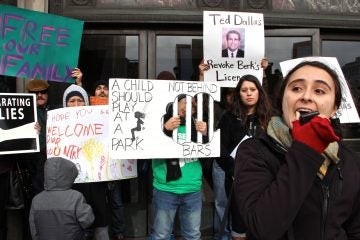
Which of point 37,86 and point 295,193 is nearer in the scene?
point 295,193

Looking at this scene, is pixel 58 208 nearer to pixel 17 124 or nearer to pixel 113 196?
pixel 17 124

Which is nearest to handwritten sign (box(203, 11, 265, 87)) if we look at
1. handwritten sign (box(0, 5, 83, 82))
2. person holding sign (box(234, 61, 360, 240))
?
handwritten sign (box(0, 5, 83, 82))

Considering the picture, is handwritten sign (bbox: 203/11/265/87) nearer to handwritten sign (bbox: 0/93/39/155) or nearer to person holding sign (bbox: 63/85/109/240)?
person holding sign (bbox: 63/85/109/240)

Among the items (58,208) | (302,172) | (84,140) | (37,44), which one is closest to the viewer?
(302,172)

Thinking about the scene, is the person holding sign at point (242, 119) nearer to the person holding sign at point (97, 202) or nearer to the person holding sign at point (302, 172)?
the person holding sign at point (97, 202)

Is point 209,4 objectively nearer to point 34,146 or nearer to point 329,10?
point 329,10

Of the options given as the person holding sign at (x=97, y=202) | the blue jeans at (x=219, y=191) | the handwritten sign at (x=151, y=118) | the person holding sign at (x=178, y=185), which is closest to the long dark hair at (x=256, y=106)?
the handwritten sign at (x=151, y=118)

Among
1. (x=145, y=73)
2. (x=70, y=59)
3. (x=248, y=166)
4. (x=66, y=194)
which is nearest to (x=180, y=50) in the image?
(x=145, y=73)

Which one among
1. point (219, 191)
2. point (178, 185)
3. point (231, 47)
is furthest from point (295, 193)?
point (231, 47)

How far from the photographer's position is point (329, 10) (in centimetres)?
538

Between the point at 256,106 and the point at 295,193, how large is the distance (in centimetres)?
282

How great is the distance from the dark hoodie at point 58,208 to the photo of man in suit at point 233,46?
2.02 metres

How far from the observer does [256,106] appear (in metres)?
3.96

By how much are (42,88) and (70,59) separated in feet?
1.38
